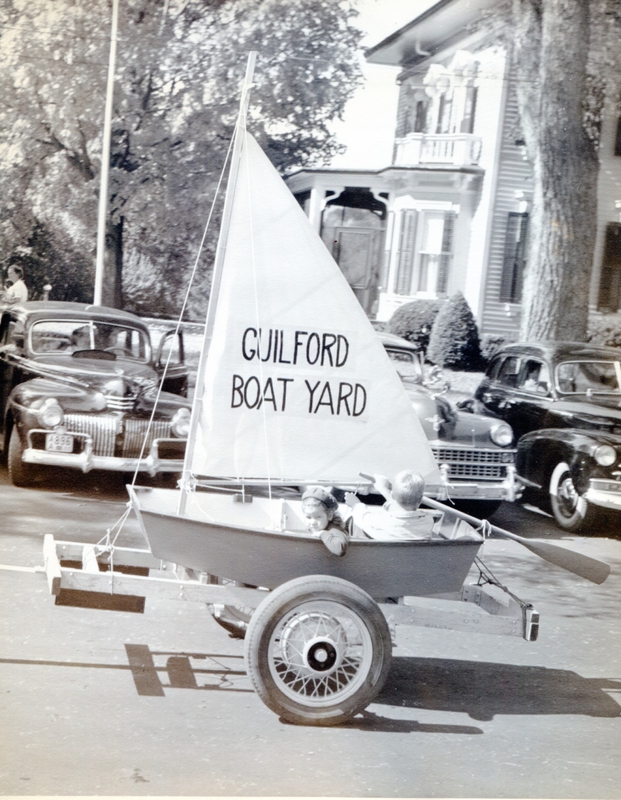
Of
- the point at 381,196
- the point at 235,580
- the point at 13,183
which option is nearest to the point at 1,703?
the point at 235,580

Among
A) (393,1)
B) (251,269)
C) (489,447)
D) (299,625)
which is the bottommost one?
(299,625)

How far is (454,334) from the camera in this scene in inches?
247

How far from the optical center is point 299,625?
3689mm

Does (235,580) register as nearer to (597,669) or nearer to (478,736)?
(478,736)

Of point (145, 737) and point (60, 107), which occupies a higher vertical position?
point (60, 107)

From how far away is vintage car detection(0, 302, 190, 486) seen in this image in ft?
19.6

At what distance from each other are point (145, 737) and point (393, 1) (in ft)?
15.4

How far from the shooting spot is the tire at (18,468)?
607 cm

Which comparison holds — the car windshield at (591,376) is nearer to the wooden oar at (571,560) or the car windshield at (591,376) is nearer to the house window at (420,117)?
the house window at (420,117)

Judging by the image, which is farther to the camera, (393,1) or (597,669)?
(393,1)

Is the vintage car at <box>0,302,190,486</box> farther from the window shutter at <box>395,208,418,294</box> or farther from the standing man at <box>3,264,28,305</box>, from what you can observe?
the window shutter at <box>395,208,418,294</box>

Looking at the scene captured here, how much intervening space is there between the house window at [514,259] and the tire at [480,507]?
1.50 meters

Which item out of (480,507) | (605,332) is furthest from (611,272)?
(480,507)

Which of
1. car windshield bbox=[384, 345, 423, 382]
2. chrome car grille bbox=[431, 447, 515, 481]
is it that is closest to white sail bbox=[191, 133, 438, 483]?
car windshield bbox=[384, 345, 423, 382]
